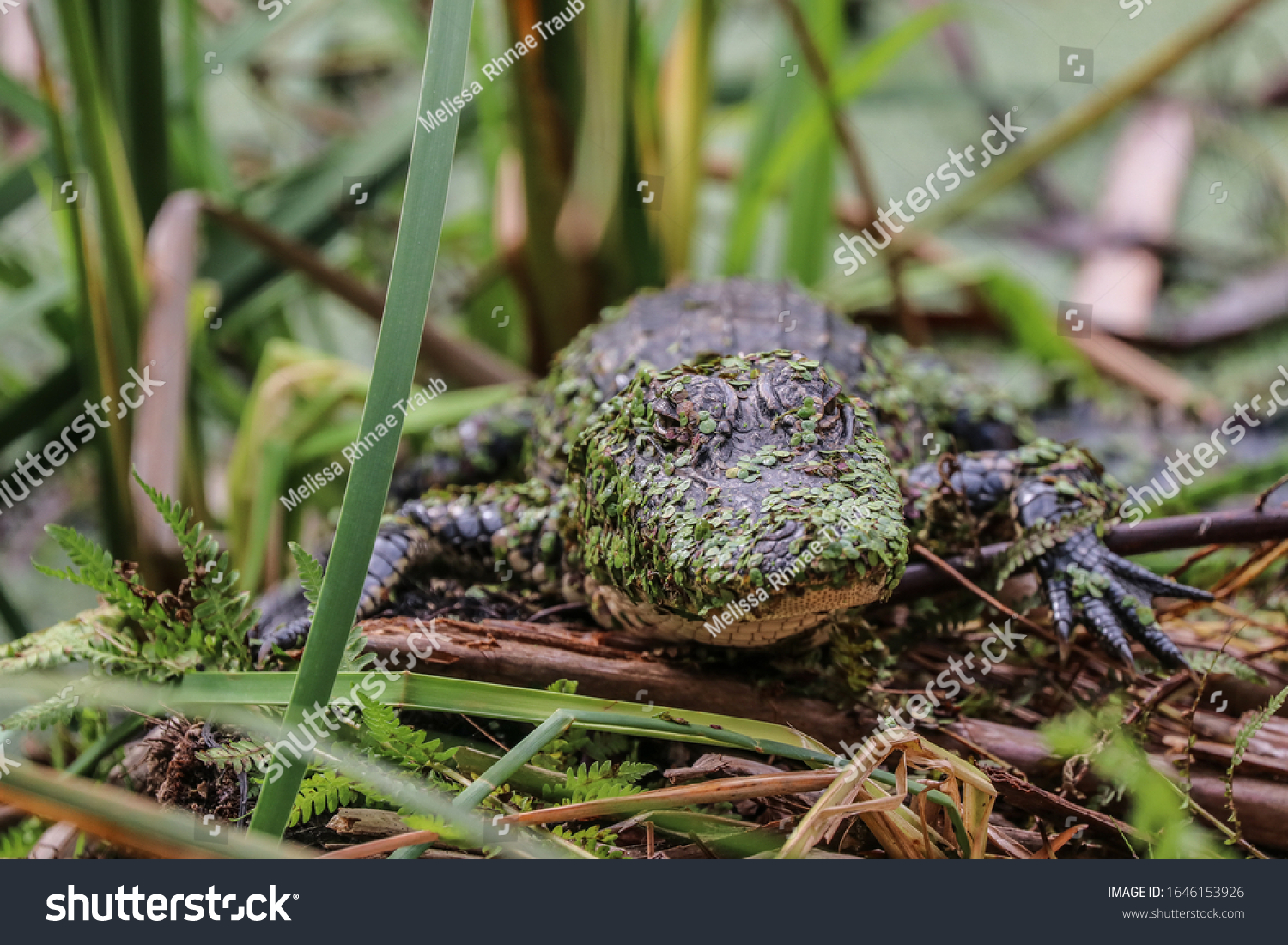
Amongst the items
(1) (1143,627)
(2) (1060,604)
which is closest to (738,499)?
(2) (1060,604)

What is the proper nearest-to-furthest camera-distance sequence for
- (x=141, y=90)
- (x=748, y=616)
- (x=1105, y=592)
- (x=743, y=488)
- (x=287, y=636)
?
(x=748, y=616) → (x=743, y=488) → (x=1105, y=592) → (x=287, y=636) → (x=141, y=90)

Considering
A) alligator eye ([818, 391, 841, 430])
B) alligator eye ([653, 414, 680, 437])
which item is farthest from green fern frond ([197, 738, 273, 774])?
alligator eye ([818, 391, 841, 430])

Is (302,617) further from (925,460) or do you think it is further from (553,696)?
(925,460)

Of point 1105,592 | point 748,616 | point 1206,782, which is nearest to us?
point 748,616

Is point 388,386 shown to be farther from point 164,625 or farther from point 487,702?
point 164,625

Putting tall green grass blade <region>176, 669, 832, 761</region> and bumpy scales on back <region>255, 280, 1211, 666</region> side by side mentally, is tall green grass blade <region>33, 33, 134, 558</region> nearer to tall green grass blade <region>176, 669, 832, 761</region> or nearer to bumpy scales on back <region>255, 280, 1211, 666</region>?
bumpy scales on back <region>255, 280, 1211, 666</region>

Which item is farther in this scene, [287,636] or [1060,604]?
[287,636]
